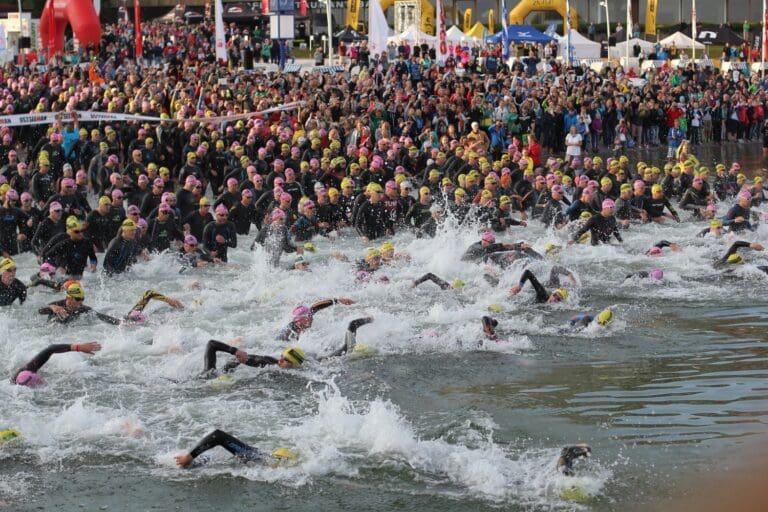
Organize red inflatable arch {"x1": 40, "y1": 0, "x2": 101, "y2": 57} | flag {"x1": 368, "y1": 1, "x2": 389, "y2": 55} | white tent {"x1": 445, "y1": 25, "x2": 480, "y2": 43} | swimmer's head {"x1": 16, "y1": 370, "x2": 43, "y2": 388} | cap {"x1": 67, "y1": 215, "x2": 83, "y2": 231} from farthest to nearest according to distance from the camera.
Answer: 1. white tent {"x1": 445, "y1": 25, "x2": 480, "y2": 43}
2. red inflatable arch {"x1": 40, "y1": 0, "x2": 101, "y2": 57}
3. flag {"x1": 368, "y1": 1, "x2": 389, "y2": 55}
4. cap {"x1": 67, "y1": 215, "x2": 83, "y2": 231}
5. swimmer's head {"x1": 16, "y1": 370, "x2": 43, "y2": 388}

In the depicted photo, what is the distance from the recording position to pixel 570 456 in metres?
8.82

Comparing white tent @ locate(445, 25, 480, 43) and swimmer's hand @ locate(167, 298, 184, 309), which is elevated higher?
white tent @ locate(445, 25, 480, 43)

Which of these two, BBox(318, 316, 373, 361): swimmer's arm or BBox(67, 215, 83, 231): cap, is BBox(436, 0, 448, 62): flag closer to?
BBox(67, 215, 83, 231): cap

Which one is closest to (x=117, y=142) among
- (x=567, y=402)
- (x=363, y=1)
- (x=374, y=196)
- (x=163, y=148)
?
(x=163, y=148)

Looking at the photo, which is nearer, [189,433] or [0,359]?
[189,433]

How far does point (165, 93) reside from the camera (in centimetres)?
2483

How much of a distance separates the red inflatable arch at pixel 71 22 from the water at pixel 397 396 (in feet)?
56.1

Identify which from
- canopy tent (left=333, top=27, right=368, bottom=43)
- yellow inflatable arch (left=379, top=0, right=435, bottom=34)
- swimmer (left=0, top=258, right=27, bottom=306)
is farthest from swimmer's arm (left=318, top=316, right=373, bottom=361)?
yellow inflatable arch (left=379, top=0, right=435, bottom=34)

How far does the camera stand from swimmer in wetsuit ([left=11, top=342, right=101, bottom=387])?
11344 mm

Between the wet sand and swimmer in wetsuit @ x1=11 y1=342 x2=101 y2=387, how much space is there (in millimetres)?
5905

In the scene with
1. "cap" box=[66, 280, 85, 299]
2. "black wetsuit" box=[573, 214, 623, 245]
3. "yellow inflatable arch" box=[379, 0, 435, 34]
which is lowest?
"cap" box=[66, 280, 85, 299]

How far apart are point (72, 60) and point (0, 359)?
65.2 ft

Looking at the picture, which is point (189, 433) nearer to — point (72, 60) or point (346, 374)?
point (346, 374)

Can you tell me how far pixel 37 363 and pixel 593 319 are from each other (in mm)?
6341
